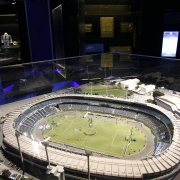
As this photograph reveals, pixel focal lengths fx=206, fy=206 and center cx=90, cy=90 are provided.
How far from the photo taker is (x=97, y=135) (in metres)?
28.2

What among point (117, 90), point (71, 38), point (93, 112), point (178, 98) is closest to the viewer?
point (178, 98)

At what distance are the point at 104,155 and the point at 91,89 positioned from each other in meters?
17.5

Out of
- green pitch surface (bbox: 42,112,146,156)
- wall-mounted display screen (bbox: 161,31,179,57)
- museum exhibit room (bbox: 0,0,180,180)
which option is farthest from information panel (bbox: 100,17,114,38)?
green pitch surface (bbox: 42,112,146,156)

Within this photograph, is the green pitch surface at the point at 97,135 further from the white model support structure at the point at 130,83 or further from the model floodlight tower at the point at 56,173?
the model floodlight tower at the point at 56,173

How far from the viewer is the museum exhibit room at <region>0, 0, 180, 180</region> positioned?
1933 centimetres

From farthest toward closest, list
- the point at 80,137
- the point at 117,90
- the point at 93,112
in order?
the point at 117,90, the point at 93,112, the point at 80,137

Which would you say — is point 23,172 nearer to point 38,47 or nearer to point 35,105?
point 35,105

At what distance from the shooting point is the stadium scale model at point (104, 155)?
57.5 feet

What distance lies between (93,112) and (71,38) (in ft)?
60.4

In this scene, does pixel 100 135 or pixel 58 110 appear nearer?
pixel 100 135

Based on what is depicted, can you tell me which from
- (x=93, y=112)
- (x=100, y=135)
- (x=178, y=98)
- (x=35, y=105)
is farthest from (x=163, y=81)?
(x=35, y=105)

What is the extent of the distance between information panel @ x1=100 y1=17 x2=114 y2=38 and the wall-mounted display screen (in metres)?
11.3

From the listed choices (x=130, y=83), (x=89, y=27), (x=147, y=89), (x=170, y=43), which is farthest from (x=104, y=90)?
(x=170, y=43)

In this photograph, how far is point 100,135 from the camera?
2819 centimetres
